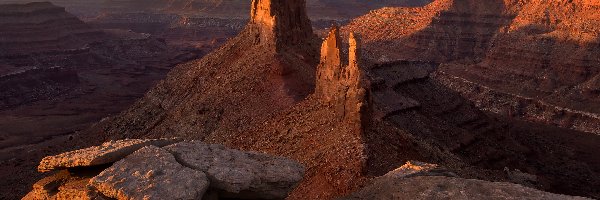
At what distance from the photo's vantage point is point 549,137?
68312mm

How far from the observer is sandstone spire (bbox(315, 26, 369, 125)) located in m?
33.5

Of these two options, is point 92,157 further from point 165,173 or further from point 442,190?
point 442,190

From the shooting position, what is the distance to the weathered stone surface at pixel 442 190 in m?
14.5

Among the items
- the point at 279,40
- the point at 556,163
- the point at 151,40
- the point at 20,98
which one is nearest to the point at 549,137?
the point at 556,163

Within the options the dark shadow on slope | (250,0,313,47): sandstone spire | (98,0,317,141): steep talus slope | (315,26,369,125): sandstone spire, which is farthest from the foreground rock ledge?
(250,0,313,47): sandstone spire

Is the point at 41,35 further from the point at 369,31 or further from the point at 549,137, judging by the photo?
the point at 549,137

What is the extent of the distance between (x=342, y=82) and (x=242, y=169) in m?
21.2

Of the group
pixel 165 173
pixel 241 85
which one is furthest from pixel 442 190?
pixel 241 85

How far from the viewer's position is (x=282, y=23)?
50.4 m

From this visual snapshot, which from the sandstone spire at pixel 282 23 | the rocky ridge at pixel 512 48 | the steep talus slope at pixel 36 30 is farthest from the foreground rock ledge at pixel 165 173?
the steep talus slope at pixel 36 30

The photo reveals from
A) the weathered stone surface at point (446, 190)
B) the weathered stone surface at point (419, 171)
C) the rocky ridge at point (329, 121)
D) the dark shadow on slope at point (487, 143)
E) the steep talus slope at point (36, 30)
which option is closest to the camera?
the weathered stone surface at point (446, 190)

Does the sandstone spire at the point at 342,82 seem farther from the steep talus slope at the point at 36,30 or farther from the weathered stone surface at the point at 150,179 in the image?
the steep talus slope at the point at 36,30

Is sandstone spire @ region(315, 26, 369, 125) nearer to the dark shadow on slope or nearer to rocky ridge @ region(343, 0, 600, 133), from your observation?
the dark shadow on slope

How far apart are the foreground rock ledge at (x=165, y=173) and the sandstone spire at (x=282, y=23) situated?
1340 inches
